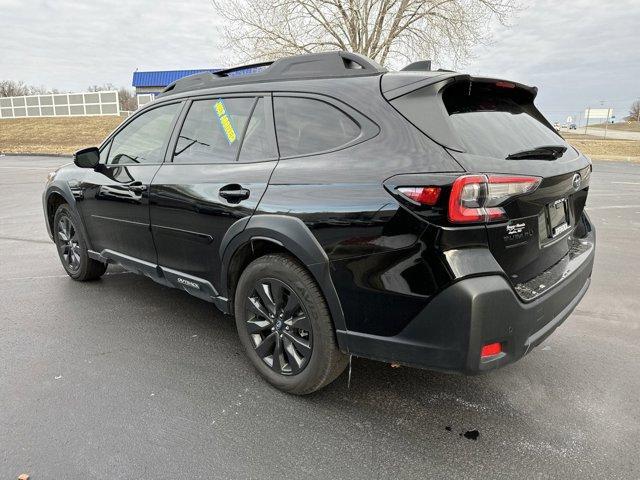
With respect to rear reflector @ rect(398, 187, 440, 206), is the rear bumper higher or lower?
lower

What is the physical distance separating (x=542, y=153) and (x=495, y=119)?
31 centimetres

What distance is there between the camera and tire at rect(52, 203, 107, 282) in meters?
4.67

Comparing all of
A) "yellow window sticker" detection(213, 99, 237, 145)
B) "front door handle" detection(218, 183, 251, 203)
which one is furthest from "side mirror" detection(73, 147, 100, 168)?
"front door handle" detection(218, 183, 251, 203)

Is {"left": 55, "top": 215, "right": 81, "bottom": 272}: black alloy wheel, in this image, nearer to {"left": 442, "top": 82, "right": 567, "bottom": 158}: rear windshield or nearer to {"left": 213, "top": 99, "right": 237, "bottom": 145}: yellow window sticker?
{"left": 213, "top": 99, "right": 237, "bottom": 145}: yellow window sticker

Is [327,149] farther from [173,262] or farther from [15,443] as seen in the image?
[15,443]

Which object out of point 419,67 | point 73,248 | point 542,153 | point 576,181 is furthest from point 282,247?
point 73,248

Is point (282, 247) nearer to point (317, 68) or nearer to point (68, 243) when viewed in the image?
point (317, 68)

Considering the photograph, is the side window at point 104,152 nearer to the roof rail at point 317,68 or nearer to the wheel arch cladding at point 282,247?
the roof rail at point 317,68

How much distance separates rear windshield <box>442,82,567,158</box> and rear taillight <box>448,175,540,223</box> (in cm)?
21

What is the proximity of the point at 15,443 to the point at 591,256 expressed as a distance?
3422mm

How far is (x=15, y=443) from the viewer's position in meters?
2.44

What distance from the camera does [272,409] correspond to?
2.73 meters

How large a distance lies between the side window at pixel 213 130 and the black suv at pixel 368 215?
0.04 ft

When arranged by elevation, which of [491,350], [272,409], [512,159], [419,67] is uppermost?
[419,67]
